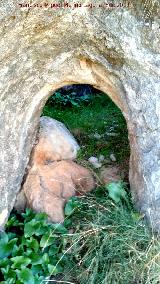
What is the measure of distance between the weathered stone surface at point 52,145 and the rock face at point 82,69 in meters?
0.18

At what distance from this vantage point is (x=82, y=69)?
3615mm

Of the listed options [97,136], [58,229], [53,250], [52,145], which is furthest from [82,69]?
[53,250]

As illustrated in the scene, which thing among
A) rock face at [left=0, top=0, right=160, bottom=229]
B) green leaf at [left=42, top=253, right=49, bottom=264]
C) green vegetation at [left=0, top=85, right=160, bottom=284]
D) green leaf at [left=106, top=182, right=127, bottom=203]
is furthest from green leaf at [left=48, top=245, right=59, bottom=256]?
green leaf at [left=106, top=182, right=127, bottom=203]

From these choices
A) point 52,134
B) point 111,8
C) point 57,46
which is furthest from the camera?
point 52,134

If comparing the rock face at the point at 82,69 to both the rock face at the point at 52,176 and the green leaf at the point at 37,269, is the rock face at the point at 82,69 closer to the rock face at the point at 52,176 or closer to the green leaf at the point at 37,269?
the rock face at the point at 52,176

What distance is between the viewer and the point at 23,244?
3463 millimetres

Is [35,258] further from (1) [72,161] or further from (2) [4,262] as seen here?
(1) [72,161]

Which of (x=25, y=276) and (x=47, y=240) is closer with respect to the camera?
(x=25, y=276)

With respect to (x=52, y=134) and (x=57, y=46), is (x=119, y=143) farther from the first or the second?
(x=57, y=46)

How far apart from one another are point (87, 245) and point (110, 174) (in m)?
0.74

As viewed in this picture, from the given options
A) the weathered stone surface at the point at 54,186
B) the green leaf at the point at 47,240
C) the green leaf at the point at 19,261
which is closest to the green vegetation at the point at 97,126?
the weathered stone surface at the point at 54,186

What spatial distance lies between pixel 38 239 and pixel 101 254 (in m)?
0.47

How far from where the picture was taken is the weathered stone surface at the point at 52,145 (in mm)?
4005

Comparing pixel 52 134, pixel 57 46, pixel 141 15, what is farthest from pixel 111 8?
pixel 52 134
